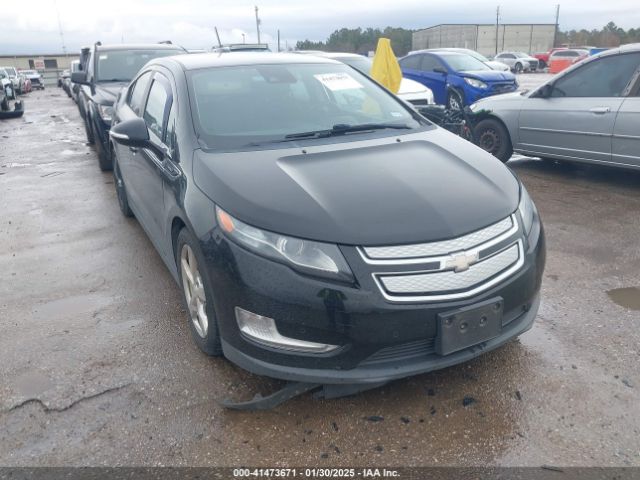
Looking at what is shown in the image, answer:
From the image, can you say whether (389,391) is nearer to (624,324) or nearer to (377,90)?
(624,324)

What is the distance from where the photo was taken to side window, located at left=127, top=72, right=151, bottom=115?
4.28 meters

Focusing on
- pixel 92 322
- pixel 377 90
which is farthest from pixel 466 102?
pixel 92 322

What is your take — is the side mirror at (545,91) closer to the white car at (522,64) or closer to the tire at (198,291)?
the tire at (198,291)

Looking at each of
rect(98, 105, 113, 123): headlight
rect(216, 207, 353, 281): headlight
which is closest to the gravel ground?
rect(216, 207, 353, 281): headlight

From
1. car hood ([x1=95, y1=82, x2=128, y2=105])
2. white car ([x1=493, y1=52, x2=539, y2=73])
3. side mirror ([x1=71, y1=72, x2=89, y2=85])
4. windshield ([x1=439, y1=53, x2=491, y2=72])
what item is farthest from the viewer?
white car ([x1=493, y1=52, x2=539, y2=73])

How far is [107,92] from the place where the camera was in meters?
7.50

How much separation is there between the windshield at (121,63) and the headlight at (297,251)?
688 centimetres

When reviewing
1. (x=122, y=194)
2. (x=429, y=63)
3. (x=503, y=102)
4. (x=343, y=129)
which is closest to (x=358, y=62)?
(x=429, y=63)

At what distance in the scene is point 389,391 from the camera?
266 cm

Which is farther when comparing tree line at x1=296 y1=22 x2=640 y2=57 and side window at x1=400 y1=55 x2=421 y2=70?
tree line at x1=296 y1=22 x2=640 y2=57

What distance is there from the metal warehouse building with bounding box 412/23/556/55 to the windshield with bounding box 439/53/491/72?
6073 cm

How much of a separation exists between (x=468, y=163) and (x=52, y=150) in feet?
30.9

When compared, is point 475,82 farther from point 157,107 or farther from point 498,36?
point 498,36

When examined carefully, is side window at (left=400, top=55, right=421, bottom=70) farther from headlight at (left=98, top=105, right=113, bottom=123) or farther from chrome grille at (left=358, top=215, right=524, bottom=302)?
chrome grille at (left=358, top=215, right=524, bottom=302)
